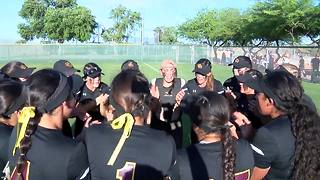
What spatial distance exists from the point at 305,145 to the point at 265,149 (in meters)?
0.30

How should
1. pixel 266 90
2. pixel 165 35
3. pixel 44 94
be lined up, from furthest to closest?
1. pixel 165 35
2. pixel 266 90
3. pixel 44 94

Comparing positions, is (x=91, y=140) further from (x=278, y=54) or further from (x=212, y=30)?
(x=212, y=30)

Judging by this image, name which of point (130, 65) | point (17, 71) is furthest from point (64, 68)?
point (130, 65)

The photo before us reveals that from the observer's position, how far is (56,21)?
63.1 m

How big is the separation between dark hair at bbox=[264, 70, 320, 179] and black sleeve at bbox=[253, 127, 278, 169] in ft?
0.56

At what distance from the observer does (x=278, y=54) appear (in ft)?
71.6

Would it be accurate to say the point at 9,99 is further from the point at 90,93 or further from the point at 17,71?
the point at 90,93

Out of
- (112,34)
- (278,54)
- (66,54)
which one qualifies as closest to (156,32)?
(112,34)

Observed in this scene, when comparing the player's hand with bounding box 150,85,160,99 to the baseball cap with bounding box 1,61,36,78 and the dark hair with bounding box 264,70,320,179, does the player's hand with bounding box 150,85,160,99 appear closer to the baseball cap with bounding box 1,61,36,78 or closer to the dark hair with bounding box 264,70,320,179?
the baseball cap with bounding box 1,61,36,78

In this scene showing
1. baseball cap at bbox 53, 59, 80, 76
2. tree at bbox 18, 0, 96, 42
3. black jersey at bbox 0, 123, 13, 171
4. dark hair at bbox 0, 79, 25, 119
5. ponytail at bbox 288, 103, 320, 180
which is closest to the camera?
ponytail at bbox 288, 103, 320, 180

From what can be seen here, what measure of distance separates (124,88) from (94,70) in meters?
3.76

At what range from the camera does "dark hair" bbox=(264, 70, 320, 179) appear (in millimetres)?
2914

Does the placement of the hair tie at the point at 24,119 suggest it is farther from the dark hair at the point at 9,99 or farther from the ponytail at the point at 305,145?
the ponytail at the point at 305,145

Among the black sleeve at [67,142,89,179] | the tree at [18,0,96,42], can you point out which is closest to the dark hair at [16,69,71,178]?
the black sleeve at [67,142,89,179]
